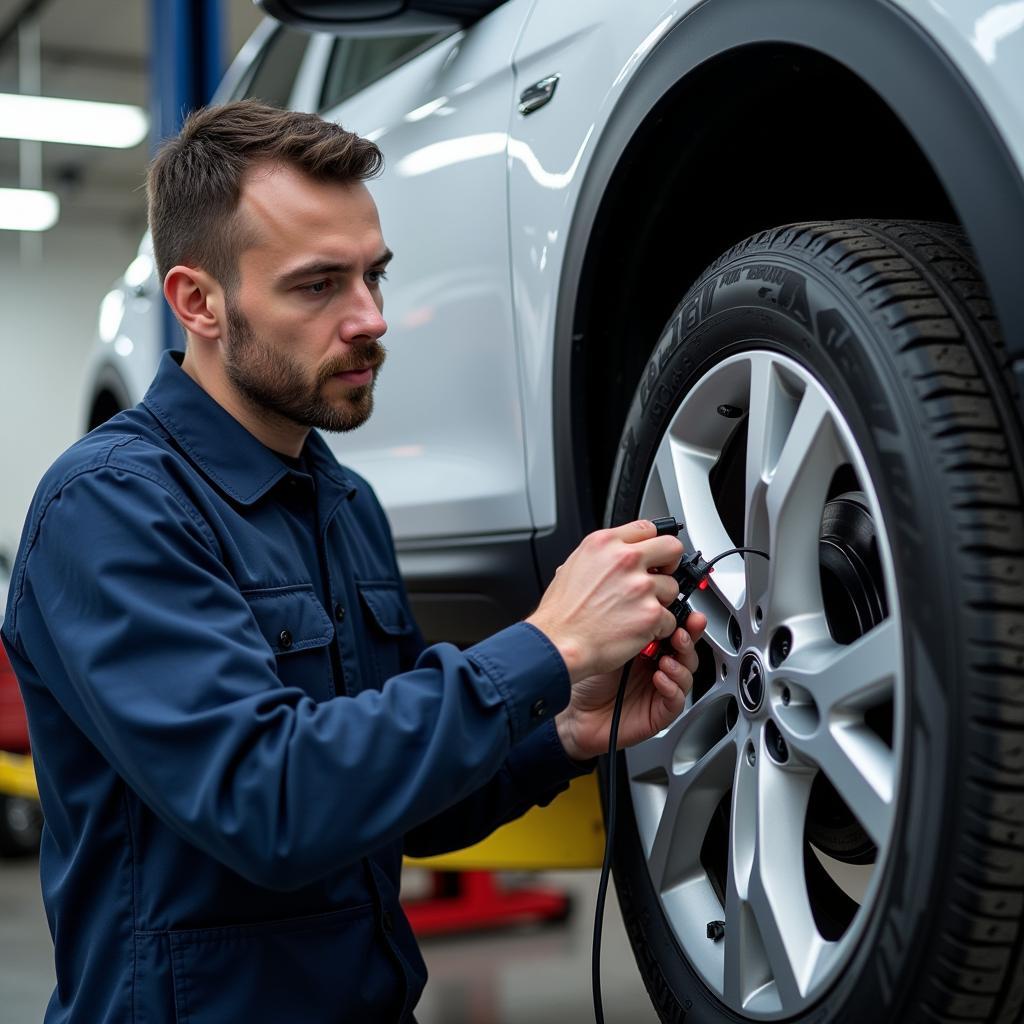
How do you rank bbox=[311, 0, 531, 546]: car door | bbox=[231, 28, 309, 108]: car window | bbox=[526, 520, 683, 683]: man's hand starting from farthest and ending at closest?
bbox=[231, 28, 309, 108]: car window, bbox=[311, 0, 531, 546]: car door, bbox=[526, 520, 683, 683]: man's hand

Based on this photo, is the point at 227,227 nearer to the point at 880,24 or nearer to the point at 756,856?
the point at 880,24

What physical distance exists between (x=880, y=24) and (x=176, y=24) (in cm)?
263

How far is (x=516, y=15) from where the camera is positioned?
5.18 ft

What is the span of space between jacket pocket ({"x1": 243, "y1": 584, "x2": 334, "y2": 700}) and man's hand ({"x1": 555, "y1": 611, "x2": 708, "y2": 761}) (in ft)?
0.79

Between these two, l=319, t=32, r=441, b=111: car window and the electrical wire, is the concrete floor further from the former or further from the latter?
l=319, t=32, r=441, b=111: car window

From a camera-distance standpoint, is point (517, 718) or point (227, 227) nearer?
point (517, 718)

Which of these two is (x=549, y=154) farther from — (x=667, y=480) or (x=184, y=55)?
(x=184, y=55)

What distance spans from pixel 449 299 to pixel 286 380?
0.43m

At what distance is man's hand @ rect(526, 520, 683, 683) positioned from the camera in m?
1.08

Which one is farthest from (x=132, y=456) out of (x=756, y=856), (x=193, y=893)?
(x=756, y=856)

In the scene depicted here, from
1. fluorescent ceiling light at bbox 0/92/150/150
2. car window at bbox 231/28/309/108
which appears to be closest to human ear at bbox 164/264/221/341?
car window at bbox 231/28/309/108

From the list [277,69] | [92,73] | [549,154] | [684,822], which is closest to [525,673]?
[684,822]

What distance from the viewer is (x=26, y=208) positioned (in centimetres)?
859

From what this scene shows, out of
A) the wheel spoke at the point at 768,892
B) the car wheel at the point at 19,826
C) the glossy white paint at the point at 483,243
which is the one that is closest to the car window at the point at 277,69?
the glossy white paint at the point at 483,243
